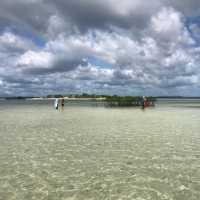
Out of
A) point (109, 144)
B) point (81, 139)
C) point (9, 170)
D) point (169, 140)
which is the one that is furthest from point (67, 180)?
point (169, 140)

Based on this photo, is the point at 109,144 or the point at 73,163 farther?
the point at 109,144

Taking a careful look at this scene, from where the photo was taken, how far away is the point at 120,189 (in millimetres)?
8406

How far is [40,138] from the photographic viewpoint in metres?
18.2

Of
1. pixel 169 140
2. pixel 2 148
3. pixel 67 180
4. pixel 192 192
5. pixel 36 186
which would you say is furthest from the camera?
pixel 169 140

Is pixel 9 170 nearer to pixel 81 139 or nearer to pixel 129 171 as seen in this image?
pixel 129 171

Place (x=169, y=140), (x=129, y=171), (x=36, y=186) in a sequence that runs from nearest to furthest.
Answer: (x=36, y=186), (x=129, y=171), (x=169, y=140)

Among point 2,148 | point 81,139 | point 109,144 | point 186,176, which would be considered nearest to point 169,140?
point 109,144

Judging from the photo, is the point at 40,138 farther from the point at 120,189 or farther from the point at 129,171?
the point at 120,189

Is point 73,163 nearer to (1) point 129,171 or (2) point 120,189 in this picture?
(1) point 129,171

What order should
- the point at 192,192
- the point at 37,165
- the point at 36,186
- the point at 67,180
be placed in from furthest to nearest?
the point at 37,165
the point at 67,180
the point at 36,186
the point at 192,192

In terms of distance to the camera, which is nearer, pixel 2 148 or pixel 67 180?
pixel 67 180

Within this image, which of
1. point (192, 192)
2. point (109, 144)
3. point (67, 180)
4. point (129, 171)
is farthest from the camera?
point (109, 144)

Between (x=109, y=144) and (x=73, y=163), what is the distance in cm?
472

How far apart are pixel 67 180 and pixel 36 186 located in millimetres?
1182
